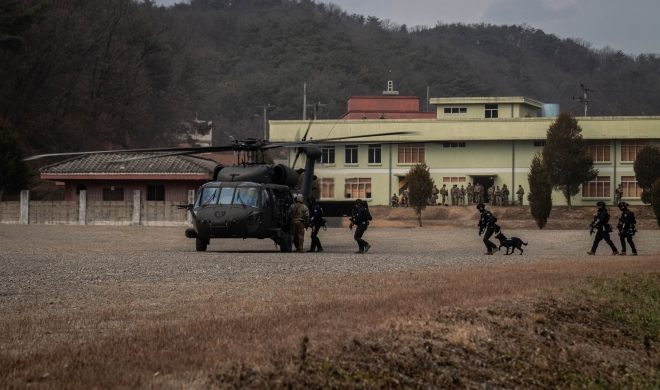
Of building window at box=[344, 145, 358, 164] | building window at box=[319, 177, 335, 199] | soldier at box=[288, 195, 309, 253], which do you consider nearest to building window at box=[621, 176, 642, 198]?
building window at box=[344, 145, 358, 164]

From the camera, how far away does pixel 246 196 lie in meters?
28.6

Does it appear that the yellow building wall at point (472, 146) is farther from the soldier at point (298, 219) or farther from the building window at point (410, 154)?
the soldier at point (298, 219)

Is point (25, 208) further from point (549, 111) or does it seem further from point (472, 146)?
point (549, 111)

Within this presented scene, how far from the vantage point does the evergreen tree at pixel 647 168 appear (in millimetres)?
70438

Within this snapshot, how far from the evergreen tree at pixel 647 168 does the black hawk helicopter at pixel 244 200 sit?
4548 centimetres

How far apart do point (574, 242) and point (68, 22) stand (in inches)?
1982

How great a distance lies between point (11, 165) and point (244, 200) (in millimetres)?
33261

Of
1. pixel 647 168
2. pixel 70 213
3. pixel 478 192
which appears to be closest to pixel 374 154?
pixel 478 192

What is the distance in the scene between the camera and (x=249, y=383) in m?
8.26

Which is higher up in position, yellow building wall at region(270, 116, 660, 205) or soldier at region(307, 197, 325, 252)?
yellow building wall at region(270, 116, 660, 205)

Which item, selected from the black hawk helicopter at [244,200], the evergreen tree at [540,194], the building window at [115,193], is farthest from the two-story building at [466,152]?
the black hawk helicopter at [244,200]

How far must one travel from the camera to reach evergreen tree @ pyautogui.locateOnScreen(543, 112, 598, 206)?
240 ft

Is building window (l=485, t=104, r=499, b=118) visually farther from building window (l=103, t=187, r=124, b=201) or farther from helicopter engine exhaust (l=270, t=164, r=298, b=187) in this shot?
helicopter engine exhaust (l=270, t=164, r=298, b=187)

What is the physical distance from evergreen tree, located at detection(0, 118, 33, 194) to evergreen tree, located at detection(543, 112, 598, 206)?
3539 cm
